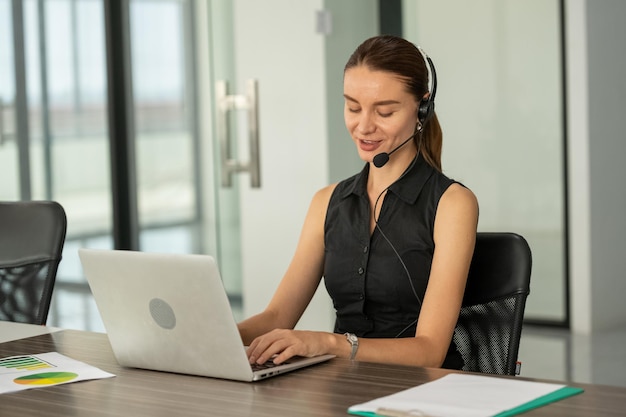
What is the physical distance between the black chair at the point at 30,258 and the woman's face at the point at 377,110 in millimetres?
813

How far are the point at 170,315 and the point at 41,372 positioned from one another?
0.27 metres

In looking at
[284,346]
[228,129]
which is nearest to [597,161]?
[228,129]

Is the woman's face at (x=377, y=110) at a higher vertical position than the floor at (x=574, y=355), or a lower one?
higher

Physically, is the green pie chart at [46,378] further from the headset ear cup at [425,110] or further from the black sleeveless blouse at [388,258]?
the headset ear cup at [425,110]

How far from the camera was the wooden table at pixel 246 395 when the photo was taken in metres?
1.50

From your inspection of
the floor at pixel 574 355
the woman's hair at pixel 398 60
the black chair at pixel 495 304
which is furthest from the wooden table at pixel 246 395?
the floor at pixel 574 355

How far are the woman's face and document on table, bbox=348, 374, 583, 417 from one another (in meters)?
0.76

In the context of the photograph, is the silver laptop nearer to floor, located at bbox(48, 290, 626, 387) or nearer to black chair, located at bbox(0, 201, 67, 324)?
black chair, located at bbox(0, 201, 67, 324)

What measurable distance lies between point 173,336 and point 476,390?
1.70 feet

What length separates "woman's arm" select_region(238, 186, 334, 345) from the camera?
233 cm

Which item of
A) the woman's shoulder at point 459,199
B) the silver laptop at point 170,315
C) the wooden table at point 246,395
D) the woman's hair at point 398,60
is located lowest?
the wooden table at point 246,395

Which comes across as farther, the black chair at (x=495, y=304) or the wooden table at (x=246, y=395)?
the black chair at (x=495, y=304)

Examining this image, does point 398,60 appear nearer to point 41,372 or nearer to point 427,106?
point 427,106

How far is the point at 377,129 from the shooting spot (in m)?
2.26
